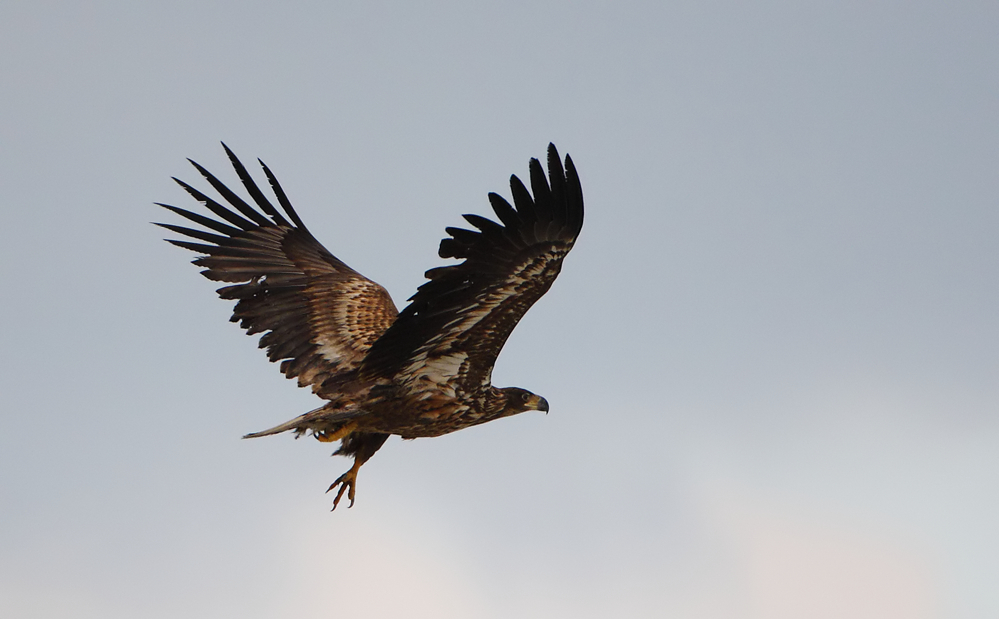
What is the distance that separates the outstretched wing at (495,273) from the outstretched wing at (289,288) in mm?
1238

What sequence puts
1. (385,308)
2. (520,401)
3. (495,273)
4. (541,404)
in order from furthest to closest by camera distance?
(385,308) → (541,404) → (520,401) → (495,273)

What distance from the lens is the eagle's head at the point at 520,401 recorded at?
9.96m

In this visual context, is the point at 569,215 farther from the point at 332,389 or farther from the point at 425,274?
the point at 332,389

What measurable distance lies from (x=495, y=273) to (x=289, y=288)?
3.30 meters

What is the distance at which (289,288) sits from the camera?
10961 mm

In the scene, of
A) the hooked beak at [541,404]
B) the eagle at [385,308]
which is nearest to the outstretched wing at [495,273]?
the eagle at [385,308]

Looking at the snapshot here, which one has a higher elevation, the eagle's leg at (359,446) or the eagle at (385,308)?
the eagle at (385,308)

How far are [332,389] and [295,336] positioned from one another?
38.6 inches

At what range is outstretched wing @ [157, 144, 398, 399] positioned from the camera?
409 inches

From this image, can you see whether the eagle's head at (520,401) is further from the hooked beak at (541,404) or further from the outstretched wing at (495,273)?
the outstretched wing at (495,273)

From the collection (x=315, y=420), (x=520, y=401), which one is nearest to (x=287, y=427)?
(x=315, y=420)

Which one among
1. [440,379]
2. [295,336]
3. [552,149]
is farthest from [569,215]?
[295,336]

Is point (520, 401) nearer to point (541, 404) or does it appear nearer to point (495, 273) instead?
point (541, 404)

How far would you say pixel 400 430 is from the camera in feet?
32.0
